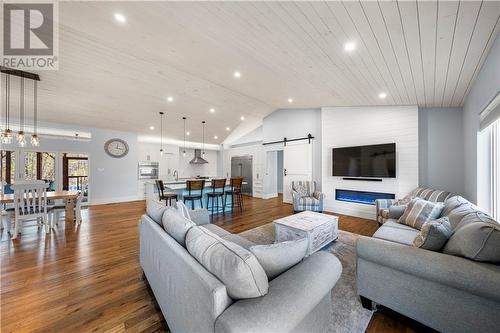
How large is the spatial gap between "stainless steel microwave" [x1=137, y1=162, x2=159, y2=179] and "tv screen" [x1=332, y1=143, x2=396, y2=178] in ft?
22.4

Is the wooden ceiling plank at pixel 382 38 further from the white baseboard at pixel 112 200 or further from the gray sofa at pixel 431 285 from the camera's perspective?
the white baseboard at pixel 112 200

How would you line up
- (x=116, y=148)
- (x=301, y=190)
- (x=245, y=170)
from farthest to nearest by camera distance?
1. (x=245, y=170)
2. (x=116, y=148)
3. (x=301, y=190)

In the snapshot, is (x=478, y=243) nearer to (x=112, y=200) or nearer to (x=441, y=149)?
(x=441, y=149)

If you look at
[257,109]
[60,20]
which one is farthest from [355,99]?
[60,20]

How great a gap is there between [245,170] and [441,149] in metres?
6.34

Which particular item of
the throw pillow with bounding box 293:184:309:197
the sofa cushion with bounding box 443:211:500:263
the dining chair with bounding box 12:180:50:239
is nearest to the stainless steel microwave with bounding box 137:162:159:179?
the dining chair with bounding box 12:180:50:239

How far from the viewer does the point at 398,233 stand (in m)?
2.36

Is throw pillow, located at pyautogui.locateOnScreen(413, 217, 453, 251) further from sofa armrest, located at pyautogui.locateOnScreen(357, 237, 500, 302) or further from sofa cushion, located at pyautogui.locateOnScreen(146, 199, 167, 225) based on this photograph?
sofa cushion, located at pyautogui.locateOnScreen(146, 199, 167, 225)

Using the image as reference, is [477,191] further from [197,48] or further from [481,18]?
[197,48]

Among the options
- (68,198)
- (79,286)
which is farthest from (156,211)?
(68,198)

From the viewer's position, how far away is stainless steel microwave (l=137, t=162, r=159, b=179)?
24.6ft

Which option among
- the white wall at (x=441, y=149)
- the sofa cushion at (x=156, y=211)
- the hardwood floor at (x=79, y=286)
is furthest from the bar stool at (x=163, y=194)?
the white wall at (x=441, y=149)

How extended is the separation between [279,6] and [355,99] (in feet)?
10.4

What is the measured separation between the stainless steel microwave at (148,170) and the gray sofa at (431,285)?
25.9ft
